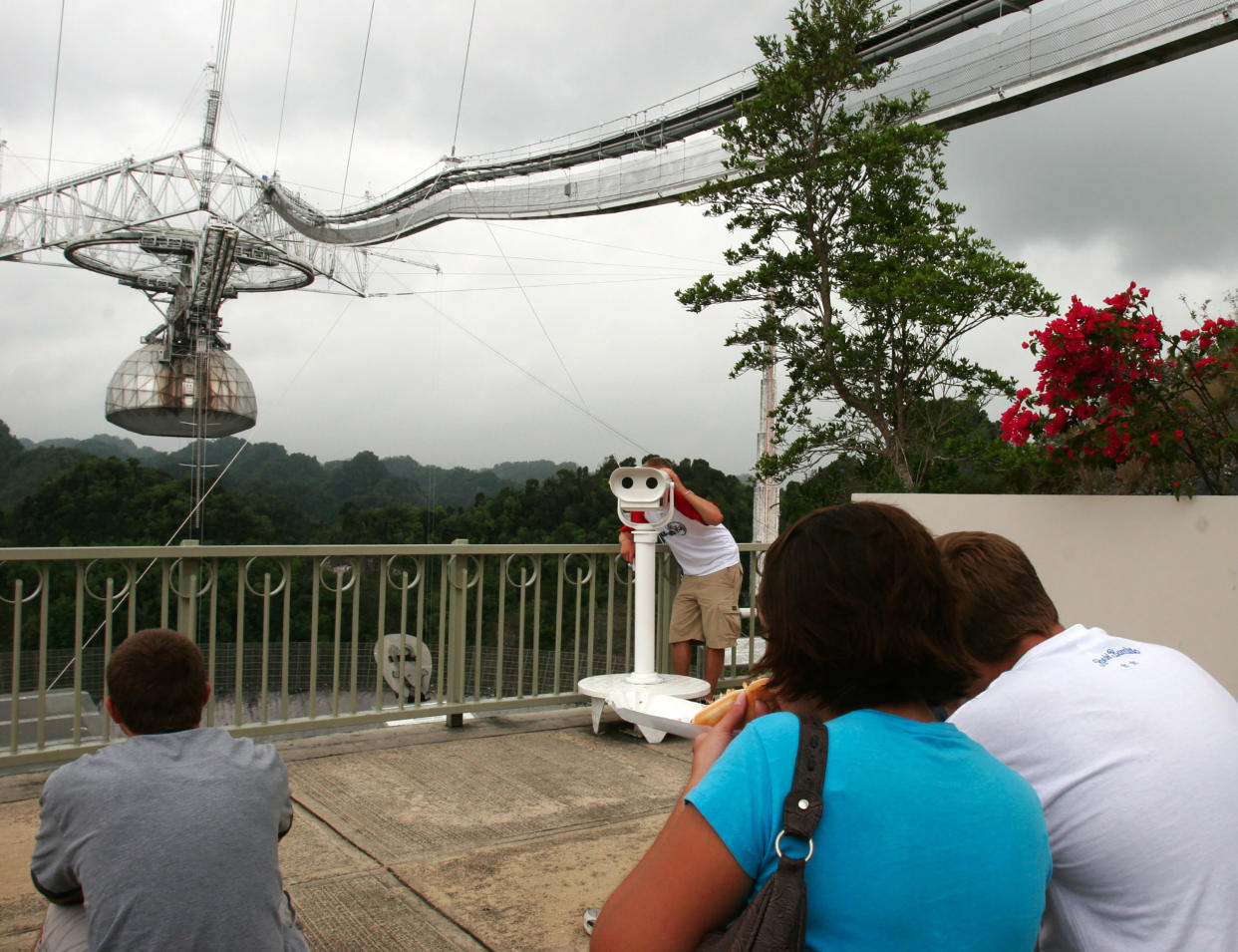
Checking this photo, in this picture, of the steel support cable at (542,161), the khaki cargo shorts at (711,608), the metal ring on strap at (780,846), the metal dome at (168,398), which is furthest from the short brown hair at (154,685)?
the metal dome at (168,398)

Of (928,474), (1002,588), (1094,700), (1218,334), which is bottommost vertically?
(1094,700)

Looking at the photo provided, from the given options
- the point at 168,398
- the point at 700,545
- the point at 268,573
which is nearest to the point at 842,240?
the point at 700,545

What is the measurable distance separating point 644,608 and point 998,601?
321 cm

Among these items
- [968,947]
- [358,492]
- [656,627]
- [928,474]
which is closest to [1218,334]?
[928,474]

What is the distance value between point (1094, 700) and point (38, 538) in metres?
7.79

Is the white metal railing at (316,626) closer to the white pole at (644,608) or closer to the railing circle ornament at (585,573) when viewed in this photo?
the railing circle ornament at (585,573)

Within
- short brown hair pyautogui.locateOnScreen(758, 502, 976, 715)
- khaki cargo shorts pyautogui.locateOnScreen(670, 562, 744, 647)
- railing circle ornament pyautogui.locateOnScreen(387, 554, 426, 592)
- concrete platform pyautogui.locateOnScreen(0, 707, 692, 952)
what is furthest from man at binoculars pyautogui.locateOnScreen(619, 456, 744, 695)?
short brown hair pyautogui.locateOnScreen(758, 502, 976, 715)

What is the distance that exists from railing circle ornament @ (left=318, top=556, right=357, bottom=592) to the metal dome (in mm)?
5802

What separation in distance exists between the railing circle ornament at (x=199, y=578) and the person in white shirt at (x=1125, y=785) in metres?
3.47

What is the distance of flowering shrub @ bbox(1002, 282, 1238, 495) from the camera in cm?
384

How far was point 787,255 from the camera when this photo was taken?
6.83m

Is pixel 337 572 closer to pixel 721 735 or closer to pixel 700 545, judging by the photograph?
pixel 700 545

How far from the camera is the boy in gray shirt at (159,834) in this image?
140 centimetres

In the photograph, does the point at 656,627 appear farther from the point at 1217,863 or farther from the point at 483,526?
the point at 1217,863
